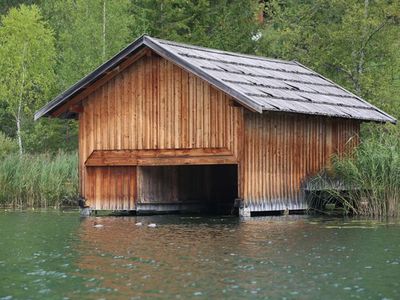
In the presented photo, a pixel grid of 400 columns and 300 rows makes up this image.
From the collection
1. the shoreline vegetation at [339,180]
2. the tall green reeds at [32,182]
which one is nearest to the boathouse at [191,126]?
the shoreline vegetation at [339,180]

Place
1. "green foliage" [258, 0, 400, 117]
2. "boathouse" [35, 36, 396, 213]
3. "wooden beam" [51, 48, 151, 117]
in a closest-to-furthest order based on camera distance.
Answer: "boathouse" [35, 36, 396, 213] → "wooden beam" [51, 48, 151, 117] → "green foliage" [258, 0, 400, 117]

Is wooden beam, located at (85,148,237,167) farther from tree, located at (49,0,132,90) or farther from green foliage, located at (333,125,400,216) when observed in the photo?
tree, located at (49,0,132,90)

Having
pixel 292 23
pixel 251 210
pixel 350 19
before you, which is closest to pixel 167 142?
pixel 251 210

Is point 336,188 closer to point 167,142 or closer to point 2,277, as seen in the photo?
point 167,142

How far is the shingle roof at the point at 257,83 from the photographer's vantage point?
28.3 meters

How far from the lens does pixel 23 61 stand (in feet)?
171

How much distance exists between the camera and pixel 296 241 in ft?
73.8

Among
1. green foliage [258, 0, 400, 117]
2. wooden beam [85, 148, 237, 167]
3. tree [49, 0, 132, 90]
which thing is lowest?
wooden beam [85, 148, 237, 167]

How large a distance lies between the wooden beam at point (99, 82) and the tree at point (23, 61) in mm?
18775

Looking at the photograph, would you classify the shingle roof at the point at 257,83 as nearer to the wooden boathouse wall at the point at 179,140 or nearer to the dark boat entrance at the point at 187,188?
the wooden boathouse wall at the point at 179,140

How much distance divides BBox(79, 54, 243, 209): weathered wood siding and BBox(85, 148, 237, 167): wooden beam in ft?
0.44

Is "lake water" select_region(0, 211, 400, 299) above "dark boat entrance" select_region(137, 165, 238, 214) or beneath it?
beneath

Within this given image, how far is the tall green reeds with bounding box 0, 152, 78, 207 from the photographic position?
35.3 metres

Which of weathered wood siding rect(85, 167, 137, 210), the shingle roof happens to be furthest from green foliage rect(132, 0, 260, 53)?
weathered wood siding rect(85, 167, 137, 210)
